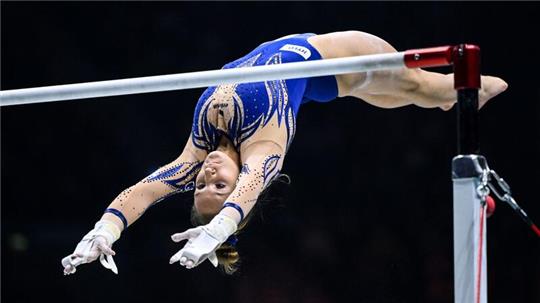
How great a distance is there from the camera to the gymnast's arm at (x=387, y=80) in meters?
3.67

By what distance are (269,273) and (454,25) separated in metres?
1.91

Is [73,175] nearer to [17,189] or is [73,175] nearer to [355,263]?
[17,189]

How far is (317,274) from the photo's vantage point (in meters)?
4.95

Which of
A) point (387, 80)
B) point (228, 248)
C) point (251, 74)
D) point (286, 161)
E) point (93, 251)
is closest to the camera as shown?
point (251, 74)

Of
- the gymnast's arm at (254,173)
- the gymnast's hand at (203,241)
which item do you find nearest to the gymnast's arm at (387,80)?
the gymnast's arm at (254,173)

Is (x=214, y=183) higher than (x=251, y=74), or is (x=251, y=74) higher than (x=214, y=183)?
(x=251, y=74)

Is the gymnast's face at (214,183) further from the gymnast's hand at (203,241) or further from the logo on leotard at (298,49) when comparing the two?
the logo on leotard at (298,49)

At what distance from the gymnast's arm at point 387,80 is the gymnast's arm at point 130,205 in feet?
2.53

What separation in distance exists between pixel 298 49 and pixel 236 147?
576 mm

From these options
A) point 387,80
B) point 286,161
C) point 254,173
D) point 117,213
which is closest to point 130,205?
point 117,213

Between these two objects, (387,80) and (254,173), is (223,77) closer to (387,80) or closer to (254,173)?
(254,173)

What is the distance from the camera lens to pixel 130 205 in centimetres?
319

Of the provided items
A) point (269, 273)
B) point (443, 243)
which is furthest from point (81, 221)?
point (443, 243)

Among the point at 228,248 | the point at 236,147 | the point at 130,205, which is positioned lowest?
the point at 228,248
